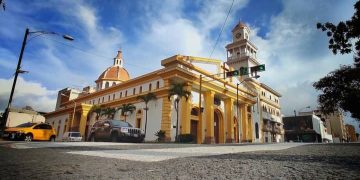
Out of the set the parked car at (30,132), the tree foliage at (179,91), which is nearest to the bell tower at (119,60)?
the tree foliage at (179,91)

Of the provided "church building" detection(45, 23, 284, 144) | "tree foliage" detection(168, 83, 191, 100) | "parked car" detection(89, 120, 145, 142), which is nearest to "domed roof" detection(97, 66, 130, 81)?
"church building" detection(45, 23, 284, 144)

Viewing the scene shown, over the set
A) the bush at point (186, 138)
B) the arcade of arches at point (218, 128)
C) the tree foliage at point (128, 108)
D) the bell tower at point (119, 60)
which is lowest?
the bush at point (186, 138)

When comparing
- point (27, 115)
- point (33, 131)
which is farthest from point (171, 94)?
point (27, 115)

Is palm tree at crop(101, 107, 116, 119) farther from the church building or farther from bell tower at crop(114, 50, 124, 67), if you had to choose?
bell tower at crop(114, 50, 124, 67)

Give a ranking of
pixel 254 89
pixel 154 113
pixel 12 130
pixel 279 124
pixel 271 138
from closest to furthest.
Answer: pixel 12 130
pixel 154 113
pixel 254 89
pixel 271 138
pixel 279 124

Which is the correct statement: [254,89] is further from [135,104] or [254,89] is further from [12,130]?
[12,130]

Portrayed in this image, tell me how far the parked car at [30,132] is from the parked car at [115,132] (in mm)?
3763

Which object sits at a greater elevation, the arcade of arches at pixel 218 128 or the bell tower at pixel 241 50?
the bell tower at pixel 241 50

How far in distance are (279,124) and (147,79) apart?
45.1 m

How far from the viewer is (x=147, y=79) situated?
36062 mm

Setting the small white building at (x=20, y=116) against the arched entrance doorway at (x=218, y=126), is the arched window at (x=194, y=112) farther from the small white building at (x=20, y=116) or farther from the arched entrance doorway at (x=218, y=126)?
the small white building at (x=20, y=116)

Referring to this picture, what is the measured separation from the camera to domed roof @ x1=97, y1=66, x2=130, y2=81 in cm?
5662

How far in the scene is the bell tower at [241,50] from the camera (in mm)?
59103

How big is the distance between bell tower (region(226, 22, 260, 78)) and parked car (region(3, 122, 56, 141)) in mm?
47273
